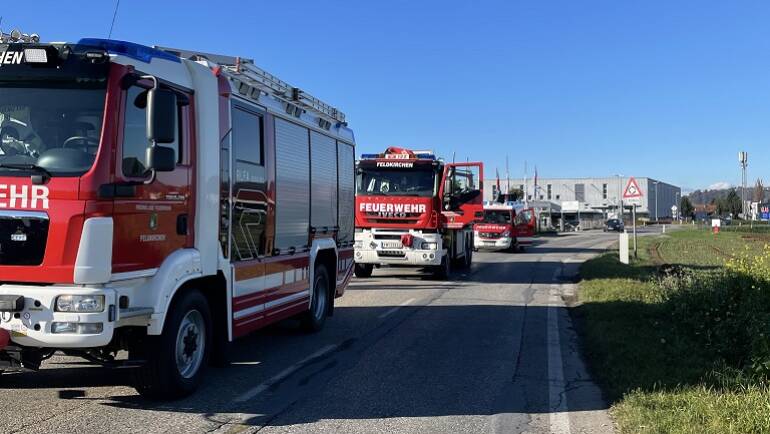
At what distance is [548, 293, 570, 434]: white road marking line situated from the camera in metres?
5.73

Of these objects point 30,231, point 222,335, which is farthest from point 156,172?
point 222,335

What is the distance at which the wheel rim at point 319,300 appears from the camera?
10016mm

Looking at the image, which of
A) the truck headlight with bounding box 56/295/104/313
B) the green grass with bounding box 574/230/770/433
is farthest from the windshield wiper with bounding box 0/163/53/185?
the green grass with bounding box 574/230/770/433

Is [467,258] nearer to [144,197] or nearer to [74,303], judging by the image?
[144,197]

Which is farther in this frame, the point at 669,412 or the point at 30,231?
the point at 669,412

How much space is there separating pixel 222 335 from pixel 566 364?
3.99 meters

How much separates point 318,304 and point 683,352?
497cm

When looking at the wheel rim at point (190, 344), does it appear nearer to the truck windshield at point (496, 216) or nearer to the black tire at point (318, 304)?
the black tire at point (318, 304)

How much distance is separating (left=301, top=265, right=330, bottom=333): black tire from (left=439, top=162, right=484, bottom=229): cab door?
811 cm

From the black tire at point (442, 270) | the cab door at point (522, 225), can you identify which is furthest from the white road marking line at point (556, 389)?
the cab door at point (522, 225)

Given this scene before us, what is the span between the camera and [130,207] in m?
5.44

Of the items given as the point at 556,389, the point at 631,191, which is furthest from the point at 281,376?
the point at 631,191

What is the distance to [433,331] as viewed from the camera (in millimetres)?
10250

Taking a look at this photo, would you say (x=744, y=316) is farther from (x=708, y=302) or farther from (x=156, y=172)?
(x=156, y=172)
